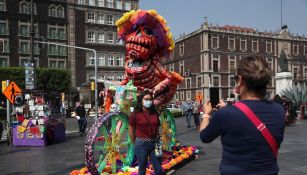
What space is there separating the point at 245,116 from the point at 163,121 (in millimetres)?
5715

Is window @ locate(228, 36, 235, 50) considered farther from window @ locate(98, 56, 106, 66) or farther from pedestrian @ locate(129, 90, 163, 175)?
pedestrian @ locate(129, 90, 163, 175)

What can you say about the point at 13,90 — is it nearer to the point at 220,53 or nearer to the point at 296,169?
the point at 296,169

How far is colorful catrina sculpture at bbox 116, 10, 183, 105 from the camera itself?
293 inches

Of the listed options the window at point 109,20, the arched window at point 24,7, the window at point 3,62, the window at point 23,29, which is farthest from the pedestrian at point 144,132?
the window at point 109,20

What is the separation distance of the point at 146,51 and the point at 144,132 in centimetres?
257

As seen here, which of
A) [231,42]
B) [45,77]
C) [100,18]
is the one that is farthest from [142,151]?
[231,42]

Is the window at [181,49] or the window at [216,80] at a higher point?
the window at [181,49]

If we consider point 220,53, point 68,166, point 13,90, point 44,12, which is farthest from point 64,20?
point 68,166

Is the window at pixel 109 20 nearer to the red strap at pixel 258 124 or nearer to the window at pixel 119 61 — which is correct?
the window at pixel 119 61

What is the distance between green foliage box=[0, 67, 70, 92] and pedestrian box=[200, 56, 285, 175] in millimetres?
38200

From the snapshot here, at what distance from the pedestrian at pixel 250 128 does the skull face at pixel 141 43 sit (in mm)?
4982

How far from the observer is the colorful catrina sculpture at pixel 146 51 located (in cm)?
745

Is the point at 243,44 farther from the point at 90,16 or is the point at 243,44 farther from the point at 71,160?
the point at 71,160

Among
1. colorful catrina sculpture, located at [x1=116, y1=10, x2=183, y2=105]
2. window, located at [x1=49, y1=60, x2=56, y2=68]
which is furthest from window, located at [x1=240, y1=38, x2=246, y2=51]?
colorful catrina sculpture, located at [x1=116, y1=10, x2=183, y2=105]
